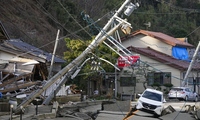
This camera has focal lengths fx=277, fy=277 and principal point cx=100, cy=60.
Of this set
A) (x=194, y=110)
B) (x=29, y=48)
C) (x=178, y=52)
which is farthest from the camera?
(x=178, y=52)

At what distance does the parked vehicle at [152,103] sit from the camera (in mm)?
19255

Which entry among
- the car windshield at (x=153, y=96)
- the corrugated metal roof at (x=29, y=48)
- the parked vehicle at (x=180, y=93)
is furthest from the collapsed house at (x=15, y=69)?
the parked vehicle at (x=180, y=93)

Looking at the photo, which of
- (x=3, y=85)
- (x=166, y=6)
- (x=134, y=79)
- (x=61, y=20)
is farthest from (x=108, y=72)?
(x=166, y=6)

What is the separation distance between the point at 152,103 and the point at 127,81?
57.5 ft

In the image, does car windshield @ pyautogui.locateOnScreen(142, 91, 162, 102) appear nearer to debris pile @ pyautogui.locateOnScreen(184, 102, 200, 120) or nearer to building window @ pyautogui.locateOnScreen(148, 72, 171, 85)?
debris pile @ pyautogui.locateOnScreen(184, 102, 200, 120)

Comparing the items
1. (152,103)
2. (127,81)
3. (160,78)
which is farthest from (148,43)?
(152,103)

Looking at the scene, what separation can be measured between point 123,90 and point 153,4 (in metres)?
41.8

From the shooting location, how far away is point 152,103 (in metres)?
19.5

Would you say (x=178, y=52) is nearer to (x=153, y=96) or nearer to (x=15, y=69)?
(x=153, y=96)

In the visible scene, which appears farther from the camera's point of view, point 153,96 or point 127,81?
point 127,81

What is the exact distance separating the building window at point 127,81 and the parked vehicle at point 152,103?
1396 centimetres

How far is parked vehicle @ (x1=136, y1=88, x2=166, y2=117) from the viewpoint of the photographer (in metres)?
19.3

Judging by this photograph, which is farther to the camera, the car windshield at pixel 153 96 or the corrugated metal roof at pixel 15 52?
the car windshield at pixel 153 96

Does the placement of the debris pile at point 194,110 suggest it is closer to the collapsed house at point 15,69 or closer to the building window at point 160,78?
the collapsed house at point 15,69
